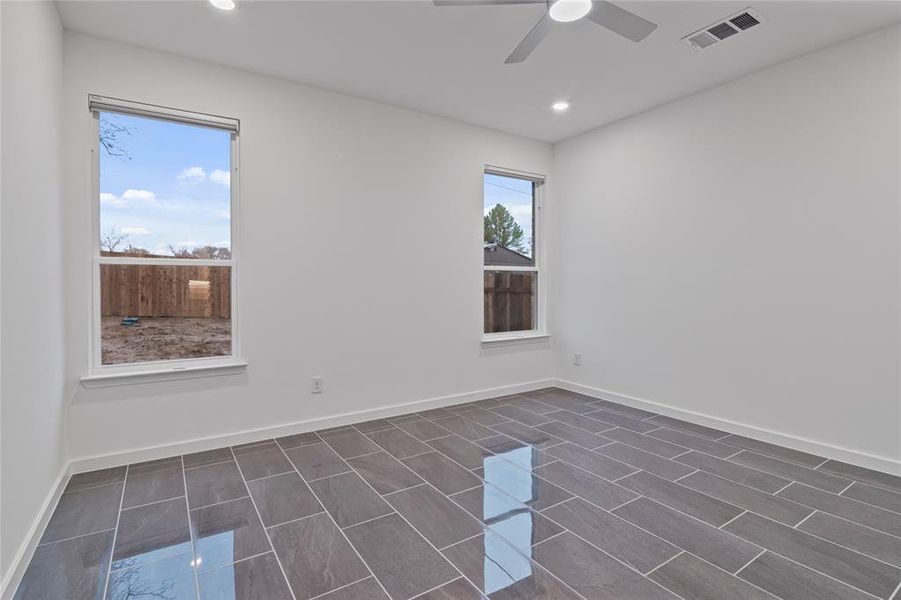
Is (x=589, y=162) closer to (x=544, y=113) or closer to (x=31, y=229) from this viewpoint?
(x=544, y=113)

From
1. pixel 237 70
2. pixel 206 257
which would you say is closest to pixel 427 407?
pixel 206 257

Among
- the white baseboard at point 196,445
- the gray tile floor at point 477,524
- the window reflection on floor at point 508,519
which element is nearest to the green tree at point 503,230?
the white baseboard at point 196,445

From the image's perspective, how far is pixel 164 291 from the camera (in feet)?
9.74

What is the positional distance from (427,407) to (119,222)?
8.65 ft

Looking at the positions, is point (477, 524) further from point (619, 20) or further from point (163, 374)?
point (619, 20)

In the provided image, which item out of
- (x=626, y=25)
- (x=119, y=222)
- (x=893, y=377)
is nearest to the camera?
(x=626, y=25)

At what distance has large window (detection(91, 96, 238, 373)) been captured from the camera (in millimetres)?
2783

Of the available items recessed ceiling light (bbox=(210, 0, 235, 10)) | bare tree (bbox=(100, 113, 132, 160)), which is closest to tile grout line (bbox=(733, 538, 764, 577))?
recessed ceiling light (bbox=(210, 0, 235, 10))

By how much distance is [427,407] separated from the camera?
3.94 meters

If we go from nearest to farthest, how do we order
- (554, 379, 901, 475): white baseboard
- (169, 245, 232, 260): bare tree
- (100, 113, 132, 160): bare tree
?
(554, 379, 901, 475): white baseboard
(100, 113, 132, 160): bare tree
(169, 245, 232, 260): bare tree

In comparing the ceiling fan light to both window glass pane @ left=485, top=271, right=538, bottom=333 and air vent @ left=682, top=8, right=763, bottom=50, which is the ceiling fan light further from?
window glass pane @ left=485, top=271, right=538, bottom=333

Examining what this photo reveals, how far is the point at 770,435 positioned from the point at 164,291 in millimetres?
4276

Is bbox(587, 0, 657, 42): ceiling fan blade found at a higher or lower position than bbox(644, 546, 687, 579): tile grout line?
higher

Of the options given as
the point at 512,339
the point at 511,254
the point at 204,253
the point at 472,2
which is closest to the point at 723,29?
the point at 472,2
